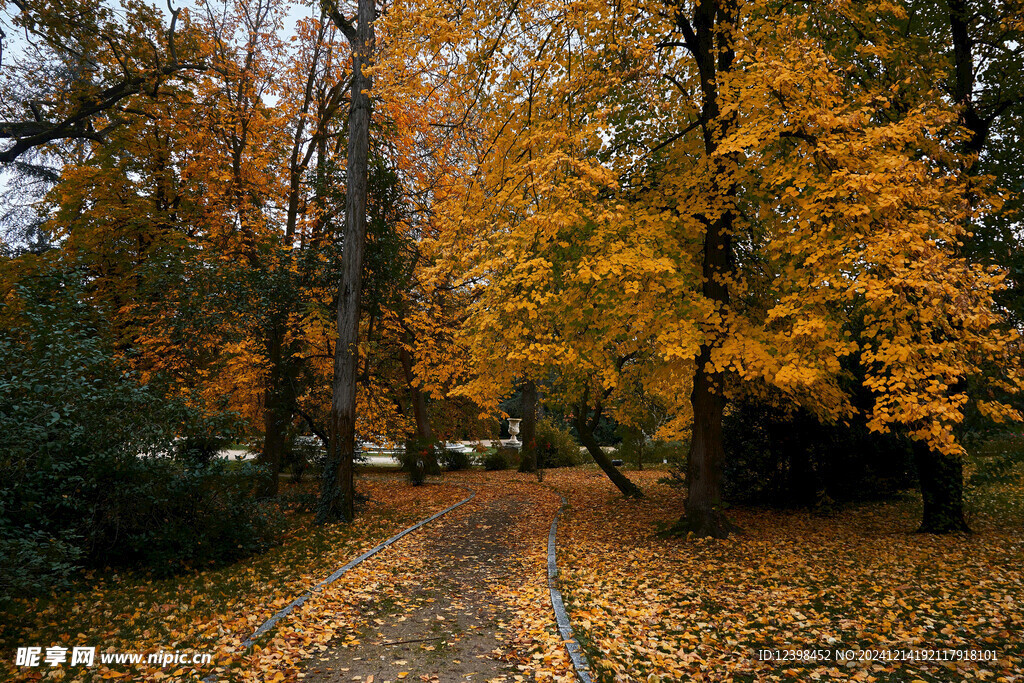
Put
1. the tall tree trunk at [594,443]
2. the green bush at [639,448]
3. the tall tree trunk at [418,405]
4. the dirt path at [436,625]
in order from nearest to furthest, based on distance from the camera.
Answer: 1. the dirt path at [436,625]
2. the tall tree trunk at [594,443]
3. the tall tree trunk at [418,405]
4. the green bush at [639,448]

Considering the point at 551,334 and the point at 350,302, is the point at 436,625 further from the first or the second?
the point at 350,302

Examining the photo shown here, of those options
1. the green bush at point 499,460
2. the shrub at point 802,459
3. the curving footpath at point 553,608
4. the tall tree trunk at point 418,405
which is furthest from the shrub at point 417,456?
the shrub at point 802,459

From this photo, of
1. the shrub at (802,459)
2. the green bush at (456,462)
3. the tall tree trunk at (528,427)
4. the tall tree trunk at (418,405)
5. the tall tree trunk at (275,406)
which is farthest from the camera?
the green bush at (456,462)

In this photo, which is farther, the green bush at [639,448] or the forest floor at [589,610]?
the green bush at [639,448]

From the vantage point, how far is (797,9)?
29.8ft

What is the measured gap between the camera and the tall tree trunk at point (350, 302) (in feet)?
36.8

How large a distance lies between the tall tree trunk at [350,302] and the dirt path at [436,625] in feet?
8.67

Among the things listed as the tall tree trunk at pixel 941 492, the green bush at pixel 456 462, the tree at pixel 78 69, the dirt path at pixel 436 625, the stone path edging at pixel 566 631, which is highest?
the tree at pixel 78 69

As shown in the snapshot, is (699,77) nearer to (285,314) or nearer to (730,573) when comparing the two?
(730,573)

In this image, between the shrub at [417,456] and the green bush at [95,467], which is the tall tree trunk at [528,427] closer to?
the shrub at [417,456]

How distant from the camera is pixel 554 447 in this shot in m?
26.9

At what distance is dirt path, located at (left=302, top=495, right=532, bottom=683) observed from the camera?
4.41 meters

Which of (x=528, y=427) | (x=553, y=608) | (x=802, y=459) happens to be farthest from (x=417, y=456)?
(x=553, y=608)

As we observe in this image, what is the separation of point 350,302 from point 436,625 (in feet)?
24.2
